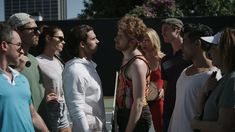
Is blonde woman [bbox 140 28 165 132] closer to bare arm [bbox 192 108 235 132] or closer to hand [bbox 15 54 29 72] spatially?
hand [bbox 15 54 29 72]

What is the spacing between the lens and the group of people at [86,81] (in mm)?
3432

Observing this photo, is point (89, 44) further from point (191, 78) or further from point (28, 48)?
point (191, 78)

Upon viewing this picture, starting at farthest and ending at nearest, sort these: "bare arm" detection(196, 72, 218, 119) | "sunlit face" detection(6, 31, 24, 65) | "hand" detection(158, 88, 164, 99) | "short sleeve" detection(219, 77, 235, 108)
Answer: "hand" detection(158, 88, 164, 99) < "sunlit face" detection(6, 31, 24, 65) < "bare arm" detection(196, 72, 218, 119) < "short sleeve" detection(219, 77, 235, 108)

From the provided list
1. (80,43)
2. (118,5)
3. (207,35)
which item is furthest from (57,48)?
(118,5)

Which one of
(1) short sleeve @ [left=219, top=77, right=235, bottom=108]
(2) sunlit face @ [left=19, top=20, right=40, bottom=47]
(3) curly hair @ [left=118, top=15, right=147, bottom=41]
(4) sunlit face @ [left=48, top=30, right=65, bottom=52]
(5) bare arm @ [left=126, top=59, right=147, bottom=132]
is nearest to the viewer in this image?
(1) short sleeve @ [left=219, top=77, right=235, bottom=108]

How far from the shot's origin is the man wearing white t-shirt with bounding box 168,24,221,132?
12.5 feet

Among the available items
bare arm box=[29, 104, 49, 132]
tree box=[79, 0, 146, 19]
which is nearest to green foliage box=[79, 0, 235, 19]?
tree box=[79, 0, 146, 19]

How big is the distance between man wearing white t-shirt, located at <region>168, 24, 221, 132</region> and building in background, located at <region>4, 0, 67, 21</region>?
17.5m

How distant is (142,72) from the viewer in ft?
12.8

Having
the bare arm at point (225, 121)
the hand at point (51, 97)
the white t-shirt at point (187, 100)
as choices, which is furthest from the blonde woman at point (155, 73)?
the bare arm at point (225, 121)

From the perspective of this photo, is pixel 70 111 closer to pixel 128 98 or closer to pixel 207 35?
pixel 128 98

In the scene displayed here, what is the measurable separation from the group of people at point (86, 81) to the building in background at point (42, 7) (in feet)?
56.1

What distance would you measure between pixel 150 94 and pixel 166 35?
80 centimetres

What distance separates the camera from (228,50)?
303 cm
